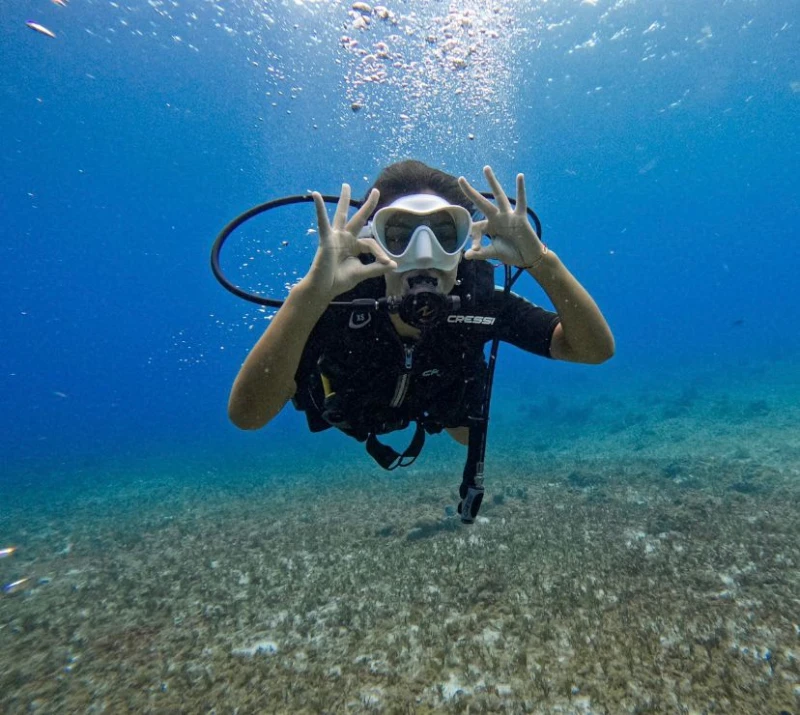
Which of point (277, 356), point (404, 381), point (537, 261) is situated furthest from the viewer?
point (404, 381)

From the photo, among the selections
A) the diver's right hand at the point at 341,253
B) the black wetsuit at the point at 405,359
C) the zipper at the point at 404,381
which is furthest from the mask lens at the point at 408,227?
the zipper at the point at 404,381

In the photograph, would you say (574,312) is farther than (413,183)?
No

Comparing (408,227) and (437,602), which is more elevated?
(408,227)

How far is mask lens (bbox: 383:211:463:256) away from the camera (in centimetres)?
293

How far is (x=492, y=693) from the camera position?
3289 mm

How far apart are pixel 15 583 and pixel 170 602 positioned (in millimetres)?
4280

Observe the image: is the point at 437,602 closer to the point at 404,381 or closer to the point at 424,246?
the point at 404,381

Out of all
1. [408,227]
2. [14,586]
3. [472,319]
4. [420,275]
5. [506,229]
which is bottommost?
[14,586]

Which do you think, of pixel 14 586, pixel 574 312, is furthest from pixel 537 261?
pixel 14 586

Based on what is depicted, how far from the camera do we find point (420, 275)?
9.14 feet

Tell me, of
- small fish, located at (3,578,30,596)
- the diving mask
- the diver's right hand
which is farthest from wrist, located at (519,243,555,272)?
small fish, located at (3,578,30,596)

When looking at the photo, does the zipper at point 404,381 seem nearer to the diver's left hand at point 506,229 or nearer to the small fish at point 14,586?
the diver's left hand at point 506,229

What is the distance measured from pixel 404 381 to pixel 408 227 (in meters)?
1.27

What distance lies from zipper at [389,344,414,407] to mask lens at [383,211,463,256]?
2.64 ft
